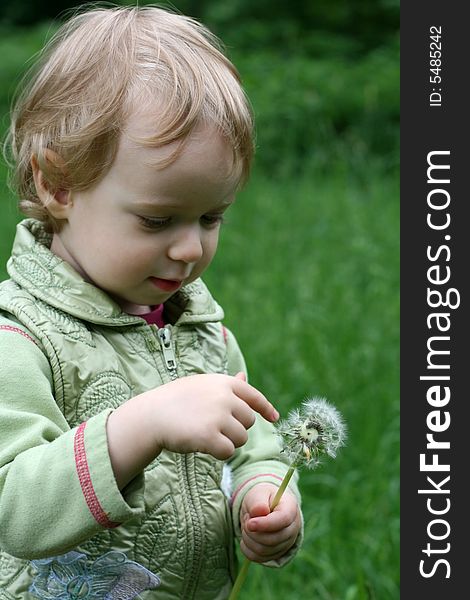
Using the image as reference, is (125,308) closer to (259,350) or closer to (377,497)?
(377,497)

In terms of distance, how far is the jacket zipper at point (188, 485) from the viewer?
6.14ft

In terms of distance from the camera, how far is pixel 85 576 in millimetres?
1775

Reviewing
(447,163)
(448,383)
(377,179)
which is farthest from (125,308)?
(377,179)

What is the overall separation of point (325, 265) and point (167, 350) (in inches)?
127

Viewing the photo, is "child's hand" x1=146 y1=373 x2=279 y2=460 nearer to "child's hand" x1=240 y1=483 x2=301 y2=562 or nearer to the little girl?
the little girl

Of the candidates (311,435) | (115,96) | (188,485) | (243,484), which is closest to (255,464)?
(243,484)

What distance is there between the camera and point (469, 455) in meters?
3.11

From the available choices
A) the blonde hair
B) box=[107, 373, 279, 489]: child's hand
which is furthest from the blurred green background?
box=[107, 373, 279, 489]: child's hand

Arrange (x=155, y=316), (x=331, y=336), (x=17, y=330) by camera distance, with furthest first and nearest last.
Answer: (x=331, y=336) → (x=155, y=316) → (x=17, y=330)

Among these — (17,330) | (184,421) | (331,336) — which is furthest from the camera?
(331,336)

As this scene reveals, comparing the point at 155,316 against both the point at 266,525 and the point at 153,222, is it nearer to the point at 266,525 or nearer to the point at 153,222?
the point at 153,222

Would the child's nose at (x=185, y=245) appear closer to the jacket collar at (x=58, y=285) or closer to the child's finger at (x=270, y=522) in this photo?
the jacket collar at (x=58, y=285)

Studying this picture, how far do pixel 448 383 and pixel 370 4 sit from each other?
788 cm

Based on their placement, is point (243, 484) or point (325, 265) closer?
point (243, 484)
